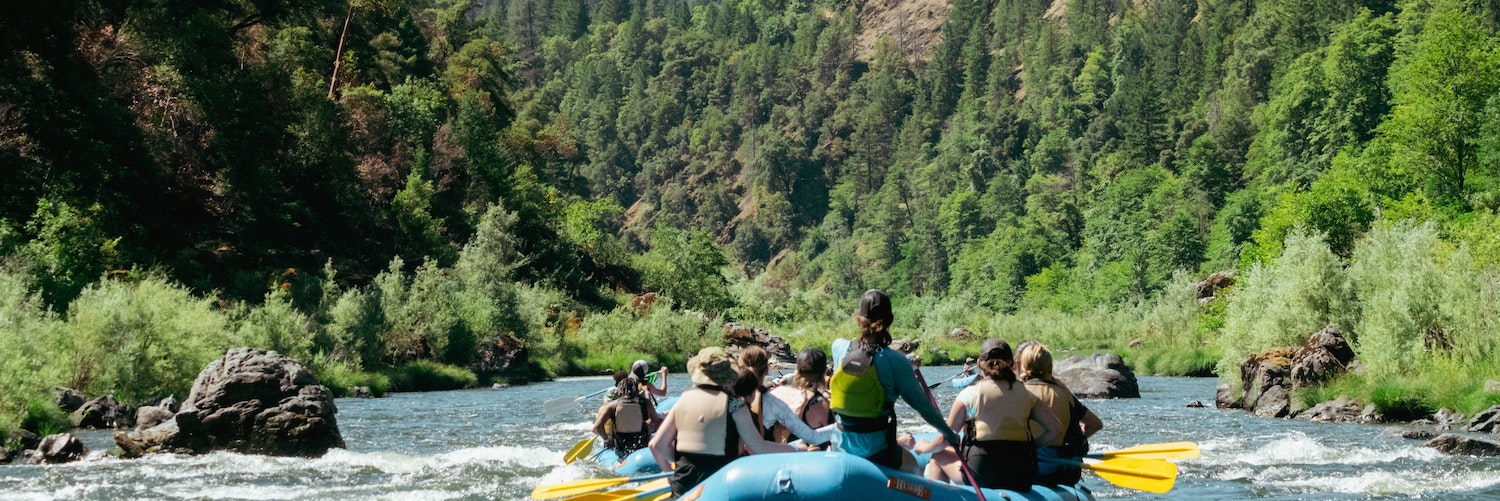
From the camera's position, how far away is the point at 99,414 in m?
26.5

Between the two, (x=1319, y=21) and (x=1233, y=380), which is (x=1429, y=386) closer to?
(x=1233, y=380)

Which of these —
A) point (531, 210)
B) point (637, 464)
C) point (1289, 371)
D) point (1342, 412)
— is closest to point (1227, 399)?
point (1289, 371)

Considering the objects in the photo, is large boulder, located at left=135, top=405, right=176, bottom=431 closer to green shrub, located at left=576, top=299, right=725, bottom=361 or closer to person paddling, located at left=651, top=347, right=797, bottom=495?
person paddling, located at left=651, top=347, right=797, bottom=495

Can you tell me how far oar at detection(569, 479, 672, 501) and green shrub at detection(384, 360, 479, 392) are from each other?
33.5m

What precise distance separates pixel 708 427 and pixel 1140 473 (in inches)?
171

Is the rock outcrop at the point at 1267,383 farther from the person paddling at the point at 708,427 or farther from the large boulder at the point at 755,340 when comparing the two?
the large boulder at the point at 755,340

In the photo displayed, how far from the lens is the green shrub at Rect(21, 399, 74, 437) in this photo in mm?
23719

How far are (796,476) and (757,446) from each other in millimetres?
739

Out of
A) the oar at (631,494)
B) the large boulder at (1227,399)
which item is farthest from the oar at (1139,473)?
the large boulder at (1227,399)

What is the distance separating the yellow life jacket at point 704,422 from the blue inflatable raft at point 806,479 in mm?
535

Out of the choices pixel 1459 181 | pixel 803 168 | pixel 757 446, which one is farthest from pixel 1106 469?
pixel 803 168

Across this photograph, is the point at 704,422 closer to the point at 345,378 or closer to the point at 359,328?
the point at 345,378

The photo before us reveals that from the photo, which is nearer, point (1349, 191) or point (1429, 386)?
point (1429, 386)

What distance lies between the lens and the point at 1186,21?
146 m
